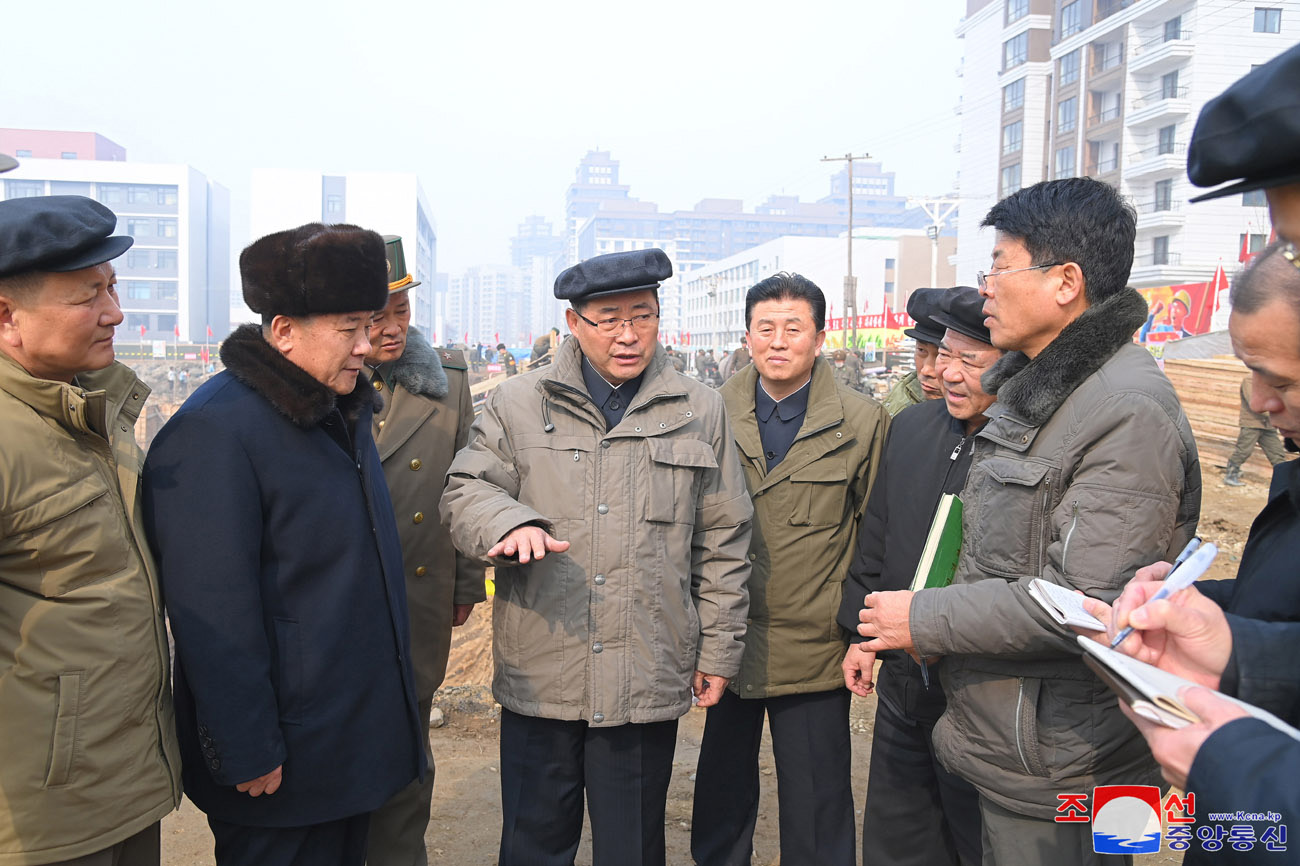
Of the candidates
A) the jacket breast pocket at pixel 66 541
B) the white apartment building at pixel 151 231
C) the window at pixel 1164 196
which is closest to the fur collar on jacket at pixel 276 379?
the jacket breast pocket at pixel 66 541

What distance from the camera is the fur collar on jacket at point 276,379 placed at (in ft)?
6.50

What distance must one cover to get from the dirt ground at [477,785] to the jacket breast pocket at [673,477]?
1.65m

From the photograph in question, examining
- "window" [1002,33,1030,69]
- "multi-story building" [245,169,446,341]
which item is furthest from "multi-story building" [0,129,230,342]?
"window" [1002,33,1030,69]

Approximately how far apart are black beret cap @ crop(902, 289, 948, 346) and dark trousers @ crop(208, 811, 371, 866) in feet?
7.90

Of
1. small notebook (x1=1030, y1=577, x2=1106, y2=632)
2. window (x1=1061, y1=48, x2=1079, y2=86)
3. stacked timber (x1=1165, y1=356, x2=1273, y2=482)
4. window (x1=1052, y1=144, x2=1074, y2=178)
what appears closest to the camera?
small notebook (x1=1030, y1=577, x2=1106, y2=632)

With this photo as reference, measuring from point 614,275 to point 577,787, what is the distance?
4.87 feet

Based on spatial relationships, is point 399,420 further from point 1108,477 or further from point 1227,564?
point 1227,564

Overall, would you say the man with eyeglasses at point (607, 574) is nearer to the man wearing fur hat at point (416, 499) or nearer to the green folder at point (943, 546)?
the man wearing fur hat at point (416, 499)

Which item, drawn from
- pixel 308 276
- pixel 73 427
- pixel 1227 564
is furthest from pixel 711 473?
pixel 1227 564

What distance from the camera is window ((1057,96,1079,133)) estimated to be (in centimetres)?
3772

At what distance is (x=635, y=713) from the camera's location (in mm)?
2447

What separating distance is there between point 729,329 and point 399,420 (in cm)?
7774

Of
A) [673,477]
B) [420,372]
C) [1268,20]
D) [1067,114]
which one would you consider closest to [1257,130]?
[673,477]

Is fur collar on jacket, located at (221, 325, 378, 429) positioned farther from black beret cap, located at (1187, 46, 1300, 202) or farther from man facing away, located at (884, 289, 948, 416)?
man facing away, located at (884, 289, 948, 416)
